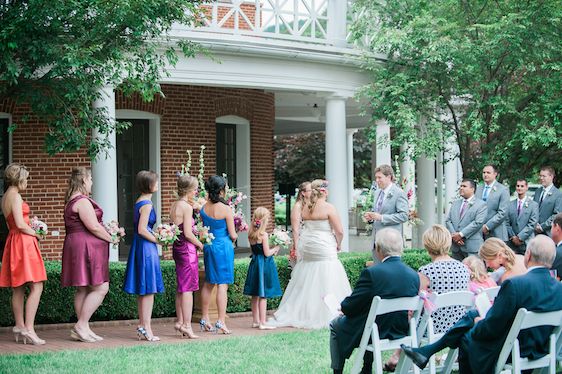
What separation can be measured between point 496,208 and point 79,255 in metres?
5.78

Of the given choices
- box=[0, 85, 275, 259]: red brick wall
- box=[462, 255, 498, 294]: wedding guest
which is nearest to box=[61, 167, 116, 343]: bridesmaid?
box=[462, 255, 498, 294]: wedding guest

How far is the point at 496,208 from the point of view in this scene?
12547 millimetres

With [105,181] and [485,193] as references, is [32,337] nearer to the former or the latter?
[105,181]

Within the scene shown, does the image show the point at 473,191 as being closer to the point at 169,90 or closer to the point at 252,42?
the point at 252,42

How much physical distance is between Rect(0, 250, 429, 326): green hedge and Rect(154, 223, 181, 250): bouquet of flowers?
1620mm

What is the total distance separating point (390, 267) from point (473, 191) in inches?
204

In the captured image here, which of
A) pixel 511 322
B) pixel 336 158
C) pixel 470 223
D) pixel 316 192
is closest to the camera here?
pixel 511 322

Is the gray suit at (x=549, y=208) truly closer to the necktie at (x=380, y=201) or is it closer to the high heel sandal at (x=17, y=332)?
the necktie at (x=380, y=201)

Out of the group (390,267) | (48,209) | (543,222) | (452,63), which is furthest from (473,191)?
(48,209)

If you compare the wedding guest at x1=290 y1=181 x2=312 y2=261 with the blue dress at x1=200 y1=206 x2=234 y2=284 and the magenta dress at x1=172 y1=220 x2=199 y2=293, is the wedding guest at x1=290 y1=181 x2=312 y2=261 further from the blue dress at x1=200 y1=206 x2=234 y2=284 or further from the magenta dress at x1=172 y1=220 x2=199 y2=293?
the magenta dress at x1=172 y1=220 x2=199 y2=293

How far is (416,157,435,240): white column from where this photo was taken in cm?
1814

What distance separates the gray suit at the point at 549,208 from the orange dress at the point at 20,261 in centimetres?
703

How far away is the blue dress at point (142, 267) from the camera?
33.4 feet

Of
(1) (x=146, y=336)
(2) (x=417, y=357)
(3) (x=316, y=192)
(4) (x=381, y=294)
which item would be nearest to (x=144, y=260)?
(1) (x=146, y=336)
